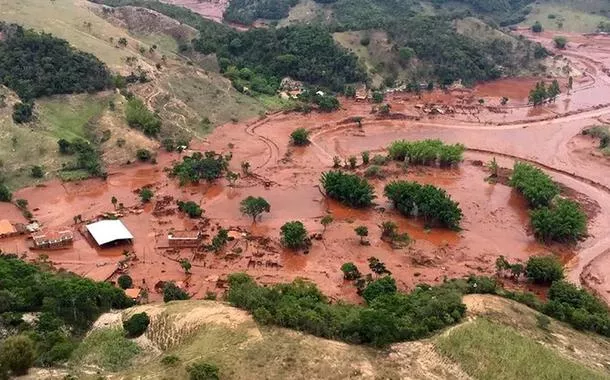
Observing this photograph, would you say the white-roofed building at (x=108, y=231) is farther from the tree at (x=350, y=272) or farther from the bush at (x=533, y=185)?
the bush at (x=533, y=185)

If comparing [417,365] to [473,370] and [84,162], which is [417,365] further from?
[84,162]

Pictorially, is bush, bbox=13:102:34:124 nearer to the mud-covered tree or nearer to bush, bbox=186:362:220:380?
the mud-covered tree

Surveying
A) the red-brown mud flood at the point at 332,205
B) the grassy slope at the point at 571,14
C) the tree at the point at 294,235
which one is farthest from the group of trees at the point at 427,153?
the grassy slope at the point at 571,14

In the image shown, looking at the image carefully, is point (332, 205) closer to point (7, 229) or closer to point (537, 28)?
point (7, 229)

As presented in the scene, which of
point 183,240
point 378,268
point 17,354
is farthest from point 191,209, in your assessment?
point 17,354

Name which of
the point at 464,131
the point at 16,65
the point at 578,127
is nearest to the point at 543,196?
the point at 464,131
